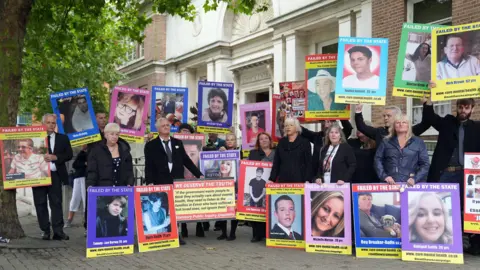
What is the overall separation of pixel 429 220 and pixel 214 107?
17.2 ft

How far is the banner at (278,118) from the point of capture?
10.3 meters

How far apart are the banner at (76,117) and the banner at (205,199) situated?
5.99ft

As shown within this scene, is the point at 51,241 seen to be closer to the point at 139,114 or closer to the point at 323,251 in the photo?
the point at 139,114

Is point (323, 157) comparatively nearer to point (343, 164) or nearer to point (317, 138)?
point (343, 164)

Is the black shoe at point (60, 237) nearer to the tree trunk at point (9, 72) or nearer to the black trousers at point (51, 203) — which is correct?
the black trousers at point (51, 203)

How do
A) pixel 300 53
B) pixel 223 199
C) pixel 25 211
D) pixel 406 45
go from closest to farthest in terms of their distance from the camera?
pixel 406 45
pixel 223 199
pixel 25 211
pixel 300 53

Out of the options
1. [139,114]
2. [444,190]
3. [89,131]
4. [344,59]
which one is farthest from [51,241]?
[444,190]

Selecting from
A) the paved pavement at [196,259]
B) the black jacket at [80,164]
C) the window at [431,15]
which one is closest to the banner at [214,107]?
the black jacket at [80,164]

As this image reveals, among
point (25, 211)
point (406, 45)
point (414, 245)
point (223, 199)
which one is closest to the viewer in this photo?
point (414, 245)

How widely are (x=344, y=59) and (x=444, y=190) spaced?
2.26 meters

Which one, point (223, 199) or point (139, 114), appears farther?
point (139, 114)

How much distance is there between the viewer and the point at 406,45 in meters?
7.63

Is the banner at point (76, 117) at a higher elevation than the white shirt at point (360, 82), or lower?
lower

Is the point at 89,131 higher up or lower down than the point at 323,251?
higher up
